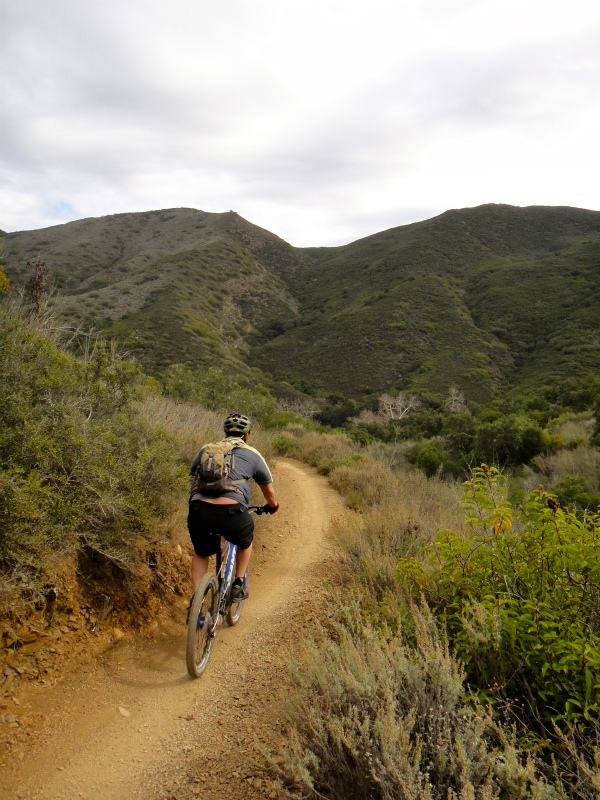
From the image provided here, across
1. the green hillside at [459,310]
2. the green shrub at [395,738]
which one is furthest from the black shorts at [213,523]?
the green hillside at [459,310]

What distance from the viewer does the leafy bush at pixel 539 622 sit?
2004 millimetres

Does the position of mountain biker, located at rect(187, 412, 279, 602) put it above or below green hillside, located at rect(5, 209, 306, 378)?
below

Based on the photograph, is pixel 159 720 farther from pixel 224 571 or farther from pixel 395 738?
pixel 395 738

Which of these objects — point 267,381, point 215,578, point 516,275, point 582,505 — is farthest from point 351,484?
point 516,275

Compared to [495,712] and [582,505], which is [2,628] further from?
[582,505]

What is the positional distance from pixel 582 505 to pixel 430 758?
9046 millimetres

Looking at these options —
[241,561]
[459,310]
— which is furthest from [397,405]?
[241,561]

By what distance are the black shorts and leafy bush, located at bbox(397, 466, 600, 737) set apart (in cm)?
168

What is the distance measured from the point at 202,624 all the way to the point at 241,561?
0.64 metres

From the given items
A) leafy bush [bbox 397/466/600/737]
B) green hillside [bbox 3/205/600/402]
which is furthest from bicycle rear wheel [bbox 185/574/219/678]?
green hillside [bbox 3/205/600/402]

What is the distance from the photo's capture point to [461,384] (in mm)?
39625

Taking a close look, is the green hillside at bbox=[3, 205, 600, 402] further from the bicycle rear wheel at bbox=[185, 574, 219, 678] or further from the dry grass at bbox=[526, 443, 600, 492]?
the bicycle rear wheel at bbox=[185, 574, 219, 678]

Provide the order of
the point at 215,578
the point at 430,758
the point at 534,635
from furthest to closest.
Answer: the point at 215,578
the point at 534,635
the point at 430,758

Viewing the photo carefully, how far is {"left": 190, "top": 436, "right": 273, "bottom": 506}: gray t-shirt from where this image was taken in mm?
3391
